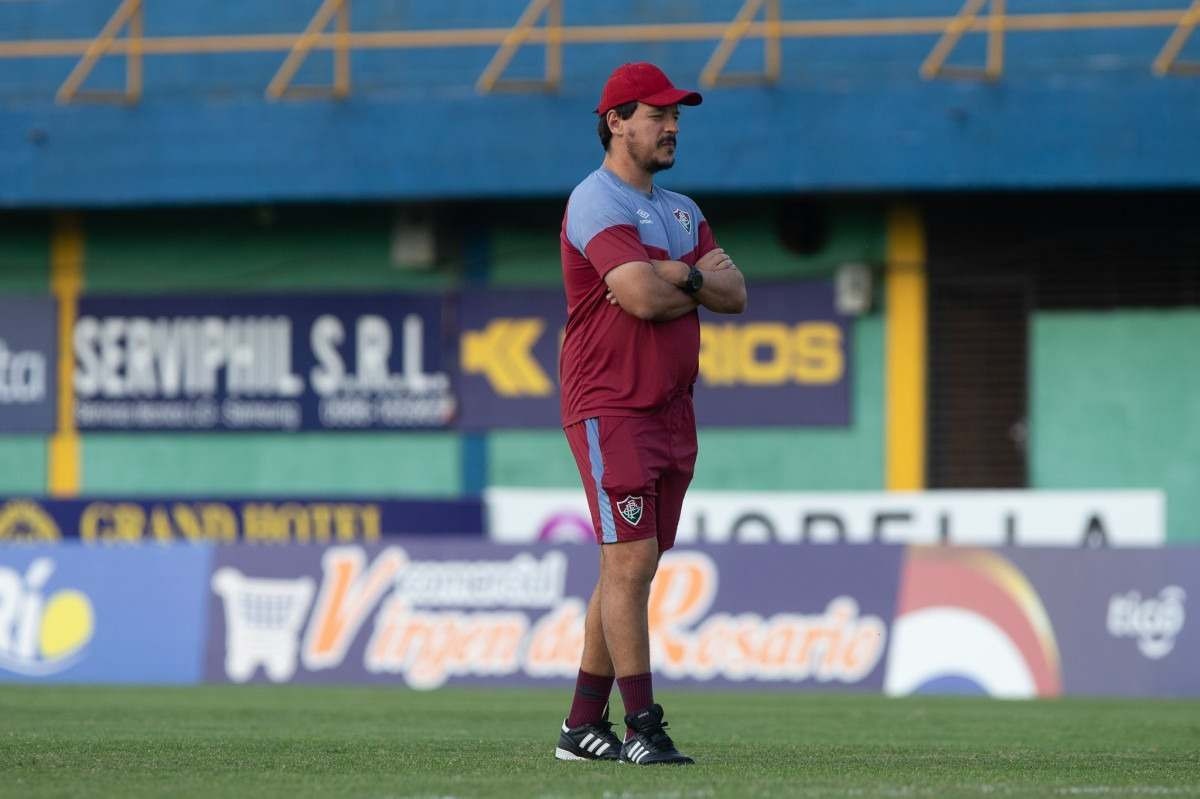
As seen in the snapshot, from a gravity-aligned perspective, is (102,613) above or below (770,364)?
below

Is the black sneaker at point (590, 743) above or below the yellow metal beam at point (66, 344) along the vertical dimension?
below

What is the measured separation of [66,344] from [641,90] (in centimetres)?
1507

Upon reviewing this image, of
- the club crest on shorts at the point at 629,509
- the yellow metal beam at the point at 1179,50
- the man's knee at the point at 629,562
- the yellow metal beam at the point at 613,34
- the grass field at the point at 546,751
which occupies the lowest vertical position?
the grass field at the point at 546,751

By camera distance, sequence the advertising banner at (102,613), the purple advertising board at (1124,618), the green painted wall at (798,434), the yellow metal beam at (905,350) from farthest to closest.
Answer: the green painted wall at (798,434), the yellow metal beam at (905,350), the advertising banner at (102,613), the purple advertising board at (1124,618)

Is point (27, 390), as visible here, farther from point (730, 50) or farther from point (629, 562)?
point (629, 562)

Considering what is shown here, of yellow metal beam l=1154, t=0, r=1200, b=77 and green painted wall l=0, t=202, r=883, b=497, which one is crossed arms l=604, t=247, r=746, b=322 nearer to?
yellow metal beam l=1154, t=0, r=1200, b=77

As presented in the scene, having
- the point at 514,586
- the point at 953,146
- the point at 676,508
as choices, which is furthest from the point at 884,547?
the point at 676,508

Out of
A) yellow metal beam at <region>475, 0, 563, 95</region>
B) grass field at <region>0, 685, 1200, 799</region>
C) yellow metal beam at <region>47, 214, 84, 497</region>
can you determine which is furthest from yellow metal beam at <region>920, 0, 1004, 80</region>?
yellow metal beam at <region>47, 214, 84, 497</region>

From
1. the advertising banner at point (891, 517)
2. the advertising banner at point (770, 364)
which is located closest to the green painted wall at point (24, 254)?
the advertising banner at point (770, 364)

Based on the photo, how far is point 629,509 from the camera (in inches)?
262

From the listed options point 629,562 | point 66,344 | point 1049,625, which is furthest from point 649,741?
point 66,344

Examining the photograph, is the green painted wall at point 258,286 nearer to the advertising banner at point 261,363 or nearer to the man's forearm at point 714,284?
the advertising banner at point 261,363

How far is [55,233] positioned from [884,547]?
9904mm

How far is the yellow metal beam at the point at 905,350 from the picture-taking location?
19250 millimetres
